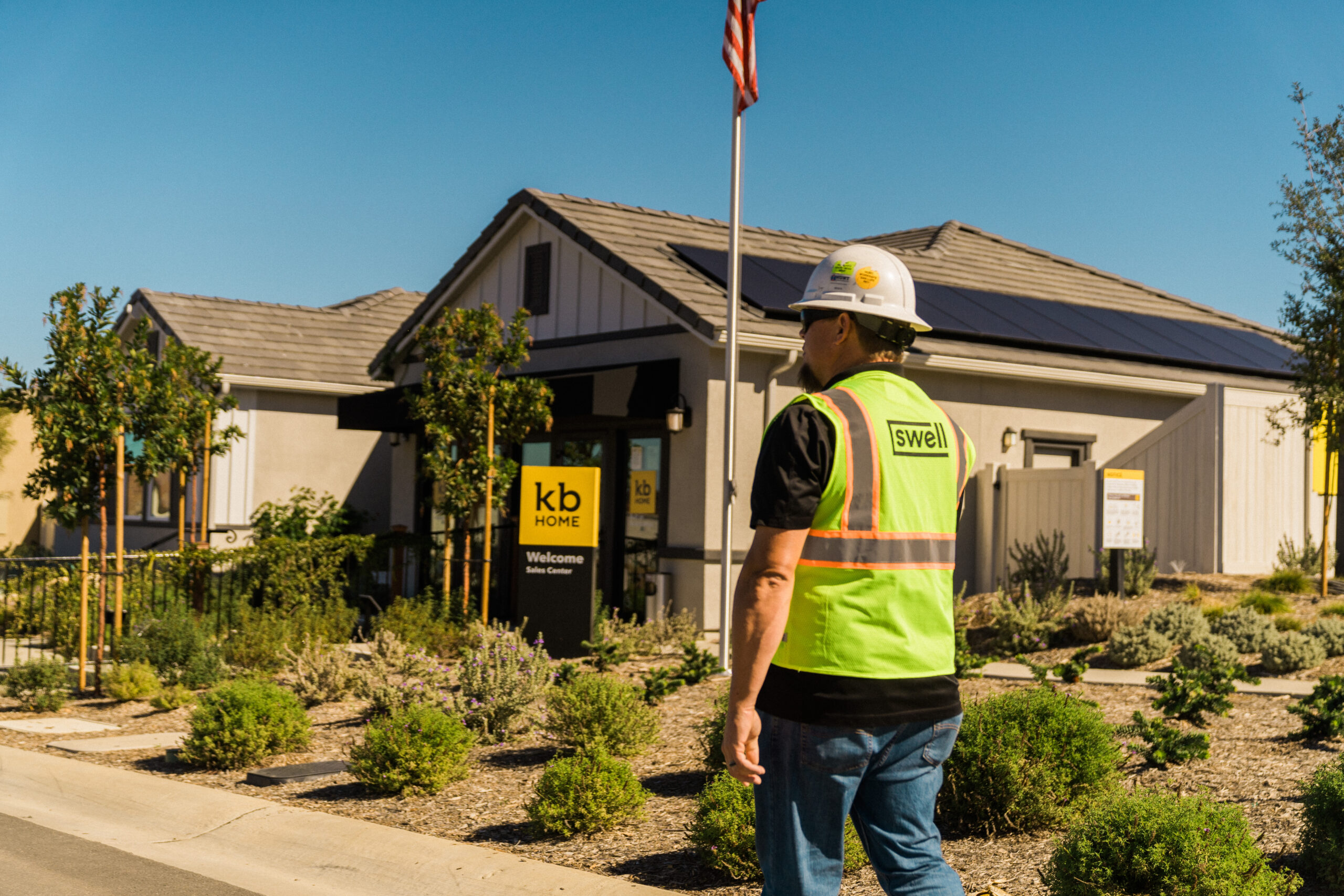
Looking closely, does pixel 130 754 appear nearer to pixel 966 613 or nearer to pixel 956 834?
pixel 956 834

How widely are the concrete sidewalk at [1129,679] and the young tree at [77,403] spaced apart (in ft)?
24.6

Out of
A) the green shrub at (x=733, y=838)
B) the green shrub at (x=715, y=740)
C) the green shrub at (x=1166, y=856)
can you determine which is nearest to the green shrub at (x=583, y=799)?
the green shrub at (x=715, y=740)

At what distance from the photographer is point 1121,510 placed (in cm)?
1316

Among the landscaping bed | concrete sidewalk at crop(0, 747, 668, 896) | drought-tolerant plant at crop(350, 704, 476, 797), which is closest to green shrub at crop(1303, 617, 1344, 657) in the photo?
the landscaping bed

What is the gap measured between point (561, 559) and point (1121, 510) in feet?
19.3

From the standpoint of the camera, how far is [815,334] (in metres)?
3.38

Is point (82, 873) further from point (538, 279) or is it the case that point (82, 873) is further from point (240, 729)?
point (538, 279)

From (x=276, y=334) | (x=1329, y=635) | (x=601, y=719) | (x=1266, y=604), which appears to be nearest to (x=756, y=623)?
(x=601, y=719)

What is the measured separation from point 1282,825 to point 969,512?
10.2 meters

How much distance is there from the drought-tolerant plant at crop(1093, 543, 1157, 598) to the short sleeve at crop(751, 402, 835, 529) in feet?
36.4

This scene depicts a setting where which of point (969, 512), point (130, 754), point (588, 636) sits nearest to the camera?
point (130, 754)

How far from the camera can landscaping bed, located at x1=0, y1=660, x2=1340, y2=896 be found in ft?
18.1

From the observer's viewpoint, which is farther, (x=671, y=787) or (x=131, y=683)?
(x=131, y=683)

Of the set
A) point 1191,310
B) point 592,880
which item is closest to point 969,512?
point 1191,310
